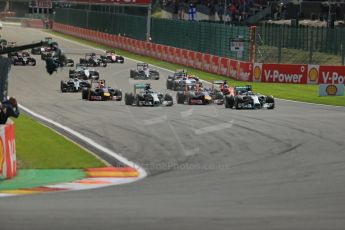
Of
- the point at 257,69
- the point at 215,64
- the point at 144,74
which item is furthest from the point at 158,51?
the point at 257,69

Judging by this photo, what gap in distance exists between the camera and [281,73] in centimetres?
4588

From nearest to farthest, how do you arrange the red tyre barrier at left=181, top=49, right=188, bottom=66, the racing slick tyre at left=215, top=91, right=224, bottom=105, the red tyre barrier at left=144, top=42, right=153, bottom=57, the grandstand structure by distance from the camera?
the racing slick tyre at left=215, top=91, right=224, bottom=105 < the grandstand structure < the red tyre barrier at left=181, top=49, right=188, bottom=66 < the red tyre barrier at left=144, top=42, right=153, bottom=57

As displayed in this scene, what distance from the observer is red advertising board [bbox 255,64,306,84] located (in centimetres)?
4553

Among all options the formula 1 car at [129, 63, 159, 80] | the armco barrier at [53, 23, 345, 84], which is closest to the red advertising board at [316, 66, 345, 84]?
the armco barrier at [53, 23, 345, 84]

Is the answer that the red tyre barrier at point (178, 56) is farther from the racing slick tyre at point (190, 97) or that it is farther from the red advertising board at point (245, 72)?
the racing slick tyre at point (190, 97)

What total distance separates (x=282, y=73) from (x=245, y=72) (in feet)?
6.82

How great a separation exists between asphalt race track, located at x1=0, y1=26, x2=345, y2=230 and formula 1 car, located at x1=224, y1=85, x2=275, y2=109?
1.63ft

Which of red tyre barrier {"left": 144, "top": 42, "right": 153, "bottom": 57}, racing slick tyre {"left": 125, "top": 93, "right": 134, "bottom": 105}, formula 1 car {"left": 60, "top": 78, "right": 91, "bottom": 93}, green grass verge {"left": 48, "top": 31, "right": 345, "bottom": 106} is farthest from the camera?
red tyre barrier {"left": 144, "top": 42, "right": 153, "bottom": 57}

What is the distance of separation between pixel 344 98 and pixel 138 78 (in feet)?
42.2

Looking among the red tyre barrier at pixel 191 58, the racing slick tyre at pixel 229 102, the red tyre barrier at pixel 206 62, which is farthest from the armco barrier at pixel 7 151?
the red tyre barrier at pixel 191 58

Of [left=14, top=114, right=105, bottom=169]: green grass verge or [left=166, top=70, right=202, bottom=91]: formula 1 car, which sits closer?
[left=14, top=114, right=105, bottom=169]: green grass verge

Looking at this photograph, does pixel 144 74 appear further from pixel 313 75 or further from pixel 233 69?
pixel 313 75

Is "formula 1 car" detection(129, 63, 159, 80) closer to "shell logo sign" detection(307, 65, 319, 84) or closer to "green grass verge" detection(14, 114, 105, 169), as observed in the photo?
"shell logo sign" detection(307, 65, 319, 84)

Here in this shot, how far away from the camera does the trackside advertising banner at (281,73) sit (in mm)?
45531
